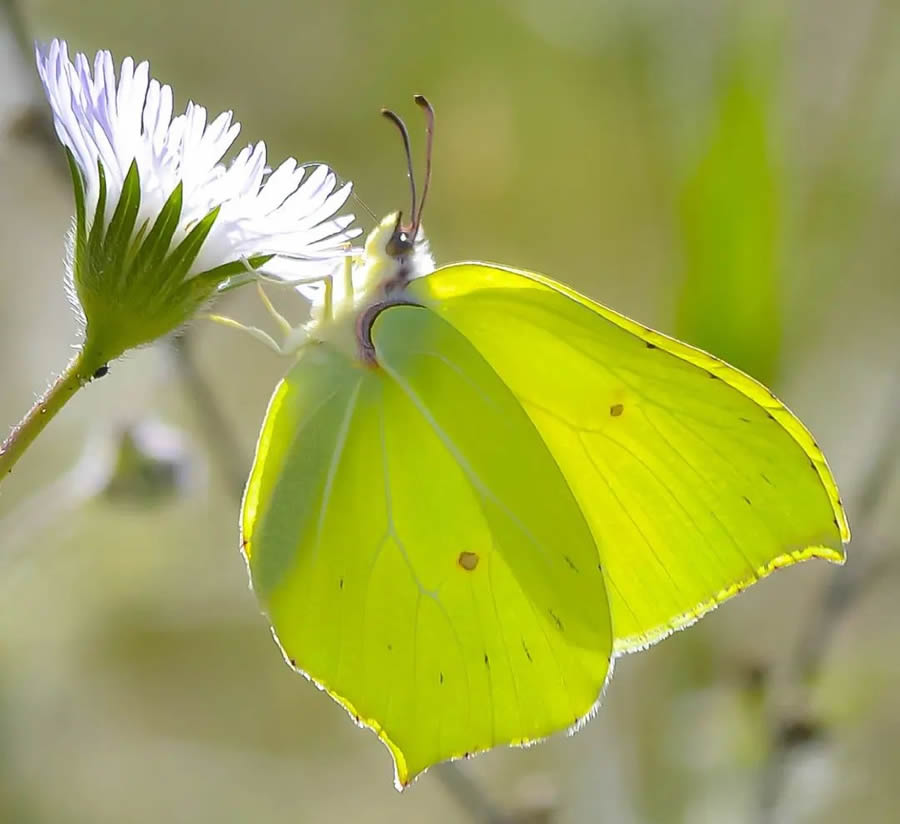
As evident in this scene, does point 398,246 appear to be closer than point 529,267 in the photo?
Yes

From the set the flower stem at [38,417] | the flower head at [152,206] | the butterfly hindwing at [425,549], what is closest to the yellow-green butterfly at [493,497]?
the butterfly hindwing at [425,549]

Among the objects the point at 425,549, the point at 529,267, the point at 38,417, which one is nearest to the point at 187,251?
the point at 38,417

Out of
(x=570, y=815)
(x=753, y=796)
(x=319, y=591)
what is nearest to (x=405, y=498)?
(x=319, y=591)

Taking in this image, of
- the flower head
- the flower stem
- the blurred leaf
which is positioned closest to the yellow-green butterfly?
the flower head

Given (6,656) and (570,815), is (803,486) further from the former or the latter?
(6,656)

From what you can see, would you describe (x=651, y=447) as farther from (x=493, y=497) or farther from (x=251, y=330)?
(x=251, y=330)

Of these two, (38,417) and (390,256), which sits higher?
(390,256)
